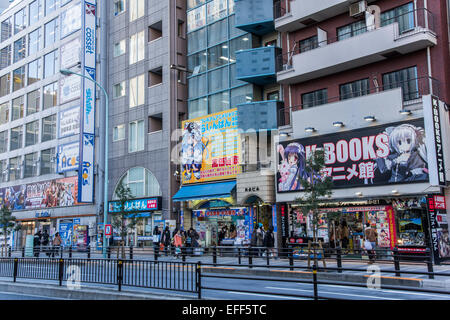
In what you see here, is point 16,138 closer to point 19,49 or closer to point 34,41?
point 19,49

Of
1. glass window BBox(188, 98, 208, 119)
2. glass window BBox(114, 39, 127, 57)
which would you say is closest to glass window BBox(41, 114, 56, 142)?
glass window BBox(114, 39, 127, 57)

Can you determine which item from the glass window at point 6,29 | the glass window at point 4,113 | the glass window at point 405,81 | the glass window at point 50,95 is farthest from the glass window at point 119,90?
the glass window at point 6,29

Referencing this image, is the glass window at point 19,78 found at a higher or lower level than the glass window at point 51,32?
lower

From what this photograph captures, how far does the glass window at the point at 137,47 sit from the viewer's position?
1566 inches

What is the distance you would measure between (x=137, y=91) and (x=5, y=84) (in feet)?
91.0

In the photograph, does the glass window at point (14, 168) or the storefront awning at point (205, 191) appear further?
the glass window at point (14, 168)

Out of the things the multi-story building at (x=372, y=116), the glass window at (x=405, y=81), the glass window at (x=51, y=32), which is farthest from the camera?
the glass window at (x=51, y=32)

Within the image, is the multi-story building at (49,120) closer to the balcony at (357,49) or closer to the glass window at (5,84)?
the glass window at (5,84)

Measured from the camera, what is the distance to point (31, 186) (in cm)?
5003

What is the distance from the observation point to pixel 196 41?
1441 inches

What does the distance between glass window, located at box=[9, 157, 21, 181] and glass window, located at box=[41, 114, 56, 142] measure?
6.09 metres

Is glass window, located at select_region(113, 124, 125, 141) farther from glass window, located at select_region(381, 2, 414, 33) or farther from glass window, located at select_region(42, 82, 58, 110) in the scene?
glass window, located at select_region(381, 2, 414, 33)

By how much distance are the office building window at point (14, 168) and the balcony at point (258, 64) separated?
32.7 m
